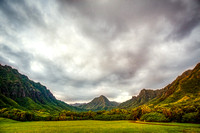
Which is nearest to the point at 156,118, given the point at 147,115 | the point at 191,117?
the point at 147,115

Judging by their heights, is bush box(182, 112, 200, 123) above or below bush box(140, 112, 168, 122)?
above

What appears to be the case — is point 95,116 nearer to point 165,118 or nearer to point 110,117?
point 110,117

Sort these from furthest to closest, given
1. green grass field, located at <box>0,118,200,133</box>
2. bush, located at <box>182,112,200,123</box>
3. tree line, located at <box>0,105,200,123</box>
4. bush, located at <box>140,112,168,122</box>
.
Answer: bush, located at <box>140,112,168,122</box>
tree line, located at <box>0,105,200,123</box>
bush, located at <box>182,112,200,123</box>
green grass field, located at <box>0,118,200,133</box>

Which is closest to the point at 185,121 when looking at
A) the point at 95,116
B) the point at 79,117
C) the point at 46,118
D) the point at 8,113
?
the point at 95,116

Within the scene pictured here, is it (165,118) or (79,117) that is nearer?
(165,118)

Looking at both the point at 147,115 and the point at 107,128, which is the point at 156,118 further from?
the point at 107,128

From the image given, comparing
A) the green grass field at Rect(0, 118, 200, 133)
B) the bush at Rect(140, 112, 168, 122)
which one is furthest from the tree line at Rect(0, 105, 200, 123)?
the green grass field at Rect(0, 118, 200, 133)

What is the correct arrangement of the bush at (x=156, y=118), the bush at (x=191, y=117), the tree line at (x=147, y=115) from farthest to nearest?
the bush at (x=156, y=118), the tree line at (x=147, y=115), the bush at (x=191, y=117)

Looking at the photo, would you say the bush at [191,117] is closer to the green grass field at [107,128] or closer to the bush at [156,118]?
the bush at [156,118]

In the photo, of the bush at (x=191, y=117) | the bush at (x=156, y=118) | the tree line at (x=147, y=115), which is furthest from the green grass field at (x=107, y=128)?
the bush at (x=156, y=118)

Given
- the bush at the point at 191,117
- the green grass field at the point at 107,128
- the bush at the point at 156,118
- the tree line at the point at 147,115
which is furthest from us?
the bush at the point at 156,118

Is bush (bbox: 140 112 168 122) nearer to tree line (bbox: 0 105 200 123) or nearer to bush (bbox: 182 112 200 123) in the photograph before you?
tree line (bbox: 0 105 200 123)

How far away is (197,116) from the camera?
8219 cm

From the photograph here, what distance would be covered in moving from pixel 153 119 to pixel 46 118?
146 meters
